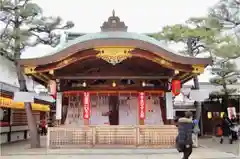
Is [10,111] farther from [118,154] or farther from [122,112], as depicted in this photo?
[118,154]

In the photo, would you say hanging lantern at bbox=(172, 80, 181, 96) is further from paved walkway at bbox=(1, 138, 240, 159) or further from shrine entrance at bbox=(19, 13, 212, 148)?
paved walkway at bbox=(1, 138, 240, 159)

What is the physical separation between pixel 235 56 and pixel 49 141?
1046cm

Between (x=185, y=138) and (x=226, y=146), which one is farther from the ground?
(x=185, y=138)

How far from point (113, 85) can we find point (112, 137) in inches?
113

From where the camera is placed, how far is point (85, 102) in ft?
51.3

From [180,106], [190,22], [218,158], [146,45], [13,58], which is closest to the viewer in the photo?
[218,158]

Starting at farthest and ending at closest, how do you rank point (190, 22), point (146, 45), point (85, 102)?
point (190, 22) < point (85, 102) < point (146, 45)

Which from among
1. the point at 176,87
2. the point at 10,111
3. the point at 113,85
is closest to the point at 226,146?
the point at 176,87

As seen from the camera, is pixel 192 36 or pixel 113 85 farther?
pixel 192 36

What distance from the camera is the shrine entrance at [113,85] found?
1383cm

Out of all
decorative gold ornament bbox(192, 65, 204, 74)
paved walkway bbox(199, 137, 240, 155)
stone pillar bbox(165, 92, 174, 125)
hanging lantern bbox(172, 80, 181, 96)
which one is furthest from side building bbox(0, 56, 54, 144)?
paved walkway bbox(199, 137, 240, 155)

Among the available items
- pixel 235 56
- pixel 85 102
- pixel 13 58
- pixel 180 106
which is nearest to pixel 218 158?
pixel 85 102

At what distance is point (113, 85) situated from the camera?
1608 cm

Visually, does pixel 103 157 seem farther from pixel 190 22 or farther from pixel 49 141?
pixel 190 22
